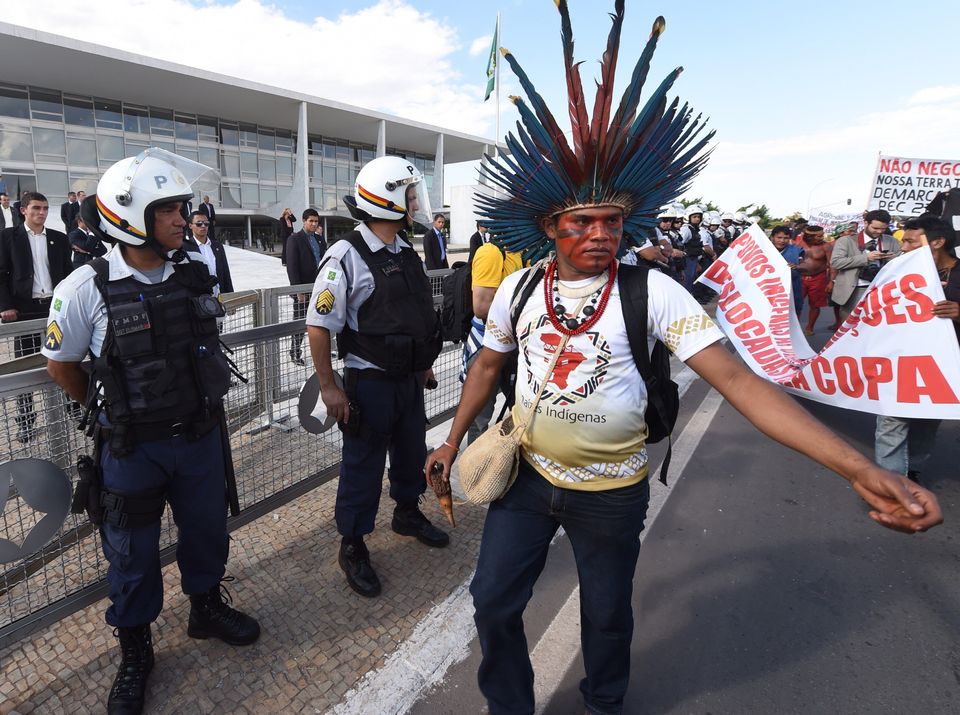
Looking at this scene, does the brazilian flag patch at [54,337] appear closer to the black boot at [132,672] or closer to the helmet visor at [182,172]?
the helmet visor at [182,172]

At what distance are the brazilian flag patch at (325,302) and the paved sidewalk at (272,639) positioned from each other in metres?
1.38

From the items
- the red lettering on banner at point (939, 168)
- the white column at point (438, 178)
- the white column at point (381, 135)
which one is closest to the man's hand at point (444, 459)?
the red lettering on banner at point (939, 168)

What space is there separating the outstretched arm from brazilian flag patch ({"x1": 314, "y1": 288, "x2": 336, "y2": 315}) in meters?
1.68

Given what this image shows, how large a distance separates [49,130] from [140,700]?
3081 centimetres

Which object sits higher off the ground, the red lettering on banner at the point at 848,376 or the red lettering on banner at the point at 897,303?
the red lettering on banner at the point at 897,303

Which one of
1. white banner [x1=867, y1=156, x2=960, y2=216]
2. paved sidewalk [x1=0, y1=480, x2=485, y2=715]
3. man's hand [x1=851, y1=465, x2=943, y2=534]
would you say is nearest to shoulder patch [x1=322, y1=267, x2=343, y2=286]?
paved sidewalk [x1=0, y1=480, x2=485, y2=715]

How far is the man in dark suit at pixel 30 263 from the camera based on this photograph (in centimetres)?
543

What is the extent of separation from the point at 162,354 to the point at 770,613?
297cm

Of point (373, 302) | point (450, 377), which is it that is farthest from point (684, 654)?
point (450, 377)

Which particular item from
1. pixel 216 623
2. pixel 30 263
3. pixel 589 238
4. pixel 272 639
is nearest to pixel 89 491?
pixel 216 623

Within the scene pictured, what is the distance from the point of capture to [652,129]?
1.82 meters

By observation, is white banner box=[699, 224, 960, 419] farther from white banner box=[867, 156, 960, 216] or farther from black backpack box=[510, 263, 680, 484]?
white banner box=[867, 156, 960, 216]

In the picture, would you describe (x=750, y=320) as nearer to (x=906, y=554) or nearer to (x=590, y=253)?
(x=906, y=554)

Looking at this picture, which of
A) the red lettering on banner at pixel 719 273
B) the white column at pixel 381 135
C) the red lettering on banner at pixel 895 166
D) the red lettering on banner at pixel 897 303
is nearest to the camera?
the red lettering on banner at pixel 897 303
